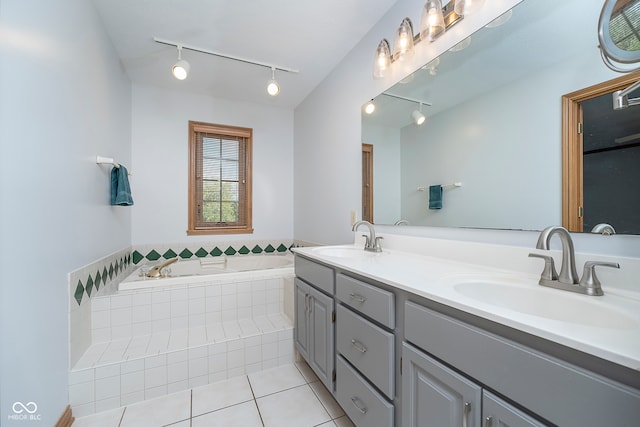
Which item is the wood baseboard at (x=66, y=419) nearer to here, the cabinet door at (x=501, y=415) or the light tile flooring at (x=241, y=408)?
the light tile flooring at (x=241, y=408)

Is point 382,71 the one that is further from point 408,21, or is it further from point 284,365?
point 284,365

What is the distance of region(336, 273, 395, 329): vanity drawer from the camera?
1008 millimetres

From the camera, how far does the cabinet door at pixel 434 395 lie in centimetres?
71

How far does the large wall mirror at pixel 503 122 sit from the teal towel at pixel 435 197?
24 millimetres

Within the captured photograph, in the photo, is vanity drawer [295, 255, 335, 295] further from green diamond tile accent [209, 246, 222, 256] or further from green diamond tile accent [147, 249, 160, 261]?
green diamond tile accent [147, 249, 160, 261]

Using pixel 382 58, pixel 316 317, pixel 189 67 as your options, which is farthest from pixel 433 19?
pixel 189 67

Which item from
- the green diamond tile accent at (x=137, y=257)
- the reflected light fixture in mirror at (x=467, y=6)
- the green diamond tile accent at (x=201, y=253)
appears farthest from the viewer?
the green diamond tile accent at (x=201, y=253)

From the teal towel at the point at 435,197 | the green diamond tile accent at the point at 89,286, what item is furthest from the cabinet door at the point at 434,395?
the green diamond tile accent at the point at 89,286

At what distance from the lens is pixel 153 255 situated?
2.85 metres

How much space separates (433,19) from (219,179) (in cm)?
263

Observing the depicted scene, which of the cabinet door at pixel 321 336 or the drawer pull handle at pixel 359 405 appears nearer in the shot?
the drawer pull handle at pixel 359 405

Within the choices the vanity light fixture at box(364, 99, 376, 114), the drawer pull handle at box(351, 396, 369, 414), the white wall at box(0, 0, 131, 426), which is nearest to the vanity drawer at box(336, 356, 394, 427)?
the drawer pull handle at box(351, 396, 369, 414)

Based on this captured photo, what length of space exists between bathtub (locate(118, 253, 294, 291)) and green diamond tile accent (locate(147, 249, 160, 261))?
0.72 ft

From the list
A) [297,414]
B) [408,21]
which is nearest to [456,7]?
[408,21]
